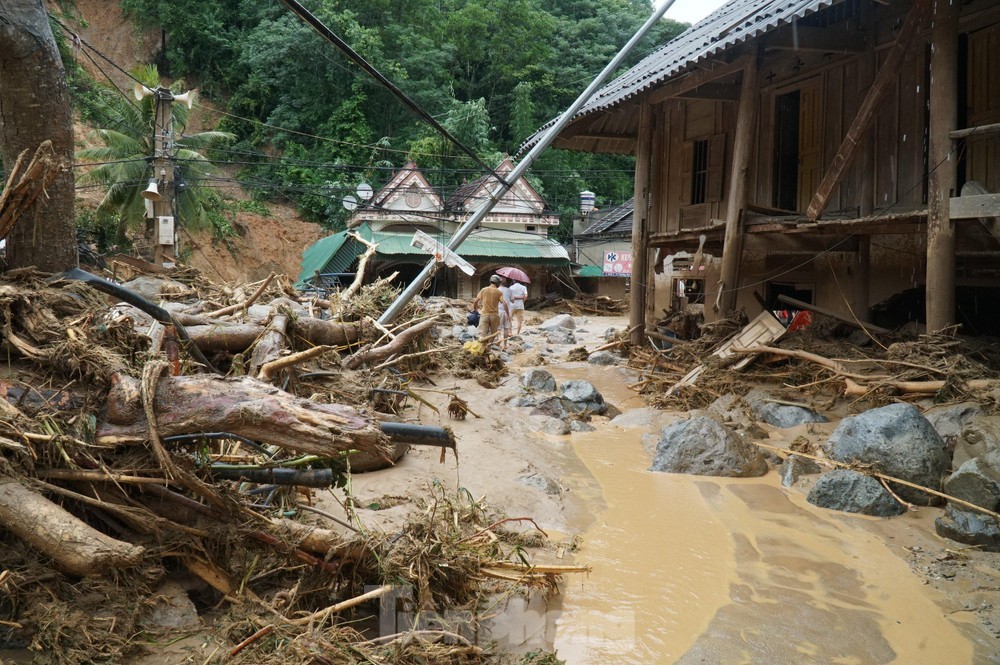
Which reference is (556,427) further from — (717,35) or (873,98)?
(717,35)

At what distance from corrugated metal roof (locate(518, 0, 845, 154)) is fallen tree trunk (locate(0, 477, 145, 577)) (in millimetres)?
8488

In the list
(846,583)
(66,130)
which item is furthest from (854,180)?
(66,130)

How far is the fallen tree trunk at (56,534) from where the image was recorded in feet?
10.1

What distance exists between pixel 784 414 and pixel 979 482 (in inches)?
122

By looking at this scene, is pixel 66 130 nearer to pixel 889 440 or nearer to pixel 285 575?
pixel 285 575

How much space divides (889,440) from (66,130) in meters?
7.06

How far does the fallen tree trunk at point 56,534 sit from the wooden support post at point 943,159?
8.26 m

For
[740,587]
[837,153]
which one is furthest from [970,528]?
[837,153]

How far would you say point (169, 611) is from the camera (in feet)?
11.1

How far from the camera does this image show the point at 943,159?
7793 millimetres

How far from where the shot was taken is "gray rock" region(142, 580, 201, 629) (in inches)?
130

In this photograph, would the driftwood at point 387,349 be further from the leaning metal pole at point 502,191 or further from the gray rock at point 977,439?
the gray rock at point 977,439

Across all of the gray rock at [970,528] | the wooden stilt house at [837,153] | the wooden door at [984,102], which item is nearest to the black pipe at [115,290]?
the gray rock at [970,528]

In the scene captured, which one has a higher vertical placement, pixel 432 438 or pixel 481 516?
pixel 432 438
